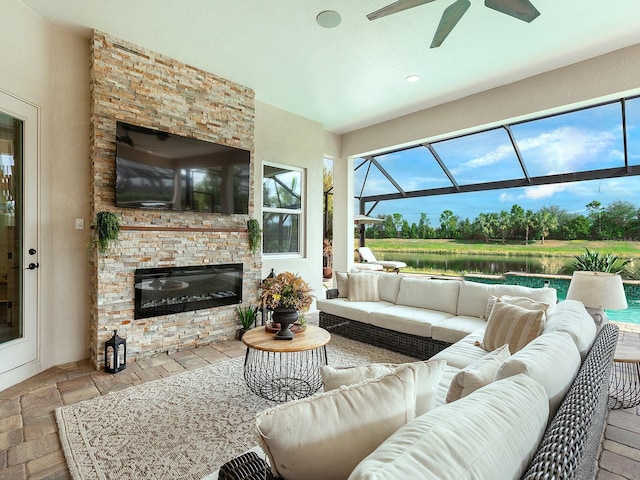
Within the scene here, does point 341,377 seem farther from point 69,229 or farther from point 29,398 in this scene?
point 69,229

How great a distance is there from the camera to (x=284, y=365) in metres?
3.40

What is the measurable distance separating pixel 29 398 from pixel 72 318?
89cm

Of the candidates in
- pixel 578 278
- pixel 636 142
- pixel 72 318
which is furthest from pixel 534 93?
pixel 72 318

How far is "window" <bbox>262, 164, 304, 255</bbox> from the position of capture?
5.13m

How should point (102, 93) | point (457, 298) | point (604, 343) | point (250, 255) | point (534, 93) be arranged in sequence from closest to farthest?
1. point (604, 343)
2. point (102, 93)
3. point (457, 298)
4. point (534, 93)
5. point (250, 255)

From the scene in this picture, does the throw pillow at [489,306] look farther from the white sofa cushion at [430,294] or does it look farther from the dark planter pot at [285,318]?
the dark planter pot at [285,318]

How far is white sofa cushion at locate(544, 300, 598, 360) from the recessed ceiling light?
3.00 metres

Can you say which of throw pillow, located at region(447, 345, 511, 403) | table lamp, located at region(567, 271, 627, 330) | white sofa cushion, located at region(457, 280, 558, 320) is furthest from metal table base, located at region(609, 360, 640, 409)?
throw pillow, located at region(447, 345, 511, 403)

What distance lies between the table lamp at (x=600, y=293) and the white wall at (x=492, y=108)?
7.66ft

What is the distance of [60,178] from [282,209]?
2869 millimetres

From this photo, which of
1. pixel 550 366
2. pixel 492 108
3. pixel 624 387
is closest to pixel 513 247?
pixel 492 108

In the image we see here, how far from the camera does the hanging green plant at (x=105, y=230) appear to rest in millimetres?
3189

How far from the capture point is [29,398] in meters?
2.63

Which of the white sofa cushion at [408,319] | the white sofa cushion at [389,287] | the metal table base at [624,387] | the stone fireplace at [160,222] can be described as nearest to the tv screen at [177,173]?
the stone fireplace at [160,222]
